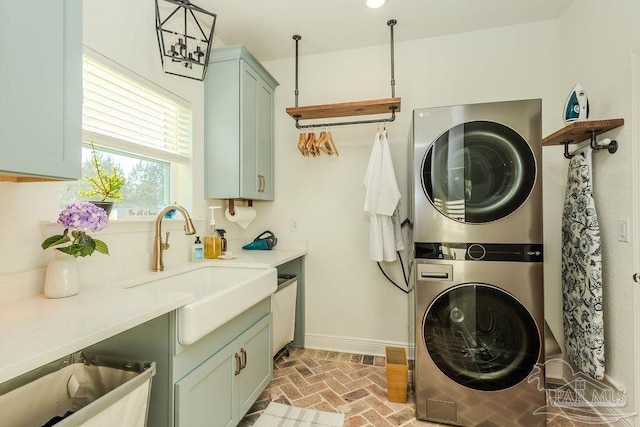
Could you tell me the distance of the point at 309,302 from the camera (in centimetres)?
279

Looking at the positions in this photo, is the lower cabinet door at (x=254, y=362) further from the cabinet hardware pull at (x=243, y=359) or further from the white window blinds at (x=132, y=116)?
the white window blinds at (x=132, y=116)

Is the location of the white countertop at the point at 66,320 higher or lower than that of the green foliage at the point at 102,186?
lower

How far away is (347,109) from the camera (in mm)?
2346

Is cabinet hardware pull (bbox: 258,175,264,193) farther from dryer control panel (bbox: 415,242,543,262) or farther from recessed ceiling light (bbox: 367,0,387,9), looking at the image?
recessed ceiling light (bbox: 367,0,387,9)

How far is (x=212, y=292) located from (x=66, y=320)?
0.54 metres

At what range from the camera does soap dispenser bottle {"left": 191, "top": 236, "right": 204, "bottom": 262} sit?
7.02ft

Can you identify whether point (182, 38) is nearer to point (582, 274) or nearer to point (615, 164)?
point (615, 164)

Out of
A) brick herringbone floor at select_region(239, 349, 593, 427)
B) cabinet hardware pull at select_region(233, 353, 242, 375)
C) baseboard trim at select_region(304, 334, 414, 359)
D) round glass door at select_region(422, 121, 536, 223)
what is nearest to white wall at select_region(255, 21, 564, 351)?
baseboard trim at select_region(304, 334, 414, 359)

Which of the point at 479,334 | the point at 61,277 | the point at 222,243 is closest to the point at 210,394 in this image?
the point at 61,277

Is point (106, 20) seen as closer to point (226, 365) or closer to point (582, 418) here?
point (226, 365)

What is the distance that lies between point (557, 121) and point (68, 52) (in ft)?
9.84

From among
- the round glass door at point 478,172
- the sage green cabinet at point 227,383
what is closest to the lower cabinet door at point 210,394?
the sage green cabinet at point 227,383

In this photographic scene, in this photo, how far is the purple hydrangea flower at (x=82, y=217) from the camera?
1.15 m

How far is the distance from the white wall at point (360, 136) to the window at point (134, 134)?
980mm
